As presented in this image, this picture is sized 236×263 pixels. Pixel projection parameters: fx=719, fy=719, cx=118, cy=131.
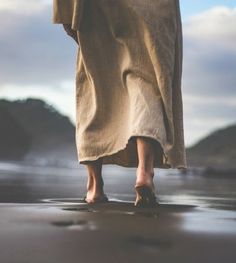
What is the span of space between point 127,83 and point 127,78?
1.3 inches

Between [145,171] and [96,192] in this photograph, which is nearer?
[145,171]

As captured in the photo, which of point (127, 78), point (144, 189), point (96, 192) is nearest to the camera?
point (144, 189)

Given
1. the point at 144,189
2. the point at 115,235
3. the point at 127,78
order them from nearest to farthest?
the point at 115,235
the point at 144,189
the point at 127,78

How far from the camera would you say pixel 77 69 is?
513 centimetres

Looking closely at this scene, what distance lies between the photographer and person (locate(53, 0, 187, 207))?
4.53 meters

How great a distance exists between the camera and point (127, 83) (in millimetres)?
4672

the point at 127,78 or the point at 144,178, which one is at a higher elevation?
the point at 127,78

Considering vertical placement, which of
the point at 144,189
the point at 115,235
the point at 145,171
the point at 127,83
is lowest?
the point at 115,235

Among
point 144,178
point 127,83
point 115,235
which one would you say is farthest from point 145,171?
point 115,235

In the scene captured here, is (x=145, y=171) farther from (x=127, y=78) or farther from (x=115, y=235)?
(x=115, y=235)

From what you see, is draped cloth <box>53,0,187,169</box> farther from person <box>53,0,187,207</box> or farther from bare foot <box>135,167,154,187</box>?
bare foot <box>135,167,154,187</box>

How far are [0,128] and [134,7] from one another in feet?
124

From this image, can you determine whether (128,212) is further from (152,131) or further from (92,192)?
(92,192)

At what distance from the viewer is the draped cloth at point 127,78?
179 inches
